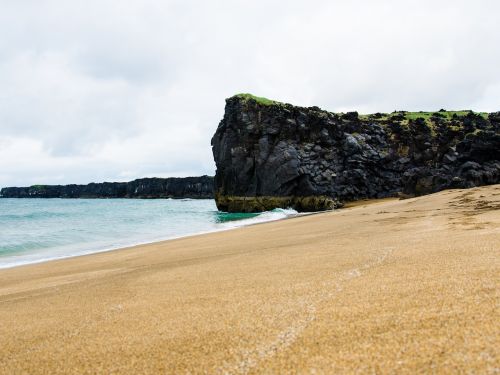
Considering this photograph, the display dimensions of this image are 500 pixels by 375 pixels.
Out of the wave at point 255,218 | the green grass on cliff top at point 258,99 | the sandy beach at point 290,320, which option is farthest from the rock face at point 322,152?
the sandy beach at point 290,320

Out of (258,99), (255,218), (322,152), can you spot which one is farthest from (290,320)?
(258,99)

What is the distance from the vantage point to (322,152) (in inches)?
2137

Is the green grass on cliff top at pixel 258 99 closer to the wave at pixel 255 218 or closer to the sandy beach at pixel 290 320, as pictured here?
the wave at pixel 255 218

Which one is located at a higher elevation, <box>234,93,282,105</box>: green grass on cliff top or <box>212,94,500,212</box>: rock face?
<box>234,93,282,105</box>: green grass on cliff top

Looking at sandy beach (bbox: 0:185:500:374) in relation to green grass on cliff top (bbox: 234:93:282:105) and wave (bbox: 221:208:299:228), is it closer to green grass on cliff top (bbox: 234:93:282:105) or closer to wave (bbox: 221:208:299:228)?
→ wave (bbox: 221:208:299:228)

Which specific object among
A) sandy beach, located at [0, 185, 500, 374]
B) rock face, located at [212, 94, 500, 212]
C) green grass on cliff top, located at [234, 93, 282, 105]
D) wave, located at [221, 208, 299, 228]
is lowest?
wave, located at [221, 208, 299, 228]

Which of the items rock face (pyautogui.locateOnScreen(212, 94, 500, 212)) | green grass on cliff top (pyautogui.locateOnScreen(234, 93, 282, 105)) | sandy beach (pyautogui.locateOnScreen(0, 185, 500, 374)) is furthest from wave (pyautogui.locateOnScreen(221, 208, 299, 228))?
sandy beach (pyautogui.locateOnScreen(0, 185, 500, 374))

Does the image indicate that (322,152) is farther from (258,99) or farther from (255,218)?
(255,218)

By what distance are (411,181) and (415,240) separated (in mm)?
39673

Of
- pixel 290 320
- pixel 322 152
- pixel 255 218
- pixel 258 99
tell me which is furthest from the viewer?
pixel 258 99

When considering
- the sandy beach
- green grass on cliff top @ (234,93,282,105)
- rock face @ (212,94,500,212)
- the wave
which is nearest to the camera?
the sandy beach

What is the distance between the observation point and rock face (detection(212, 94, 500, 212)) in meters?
52.7

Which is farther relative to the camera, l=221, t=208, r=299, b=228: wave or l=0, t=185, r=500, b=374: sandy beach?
l=221, t=208, r=299, b=228: wave

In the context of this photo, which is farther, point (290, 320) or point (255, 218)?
point (255, 218)
